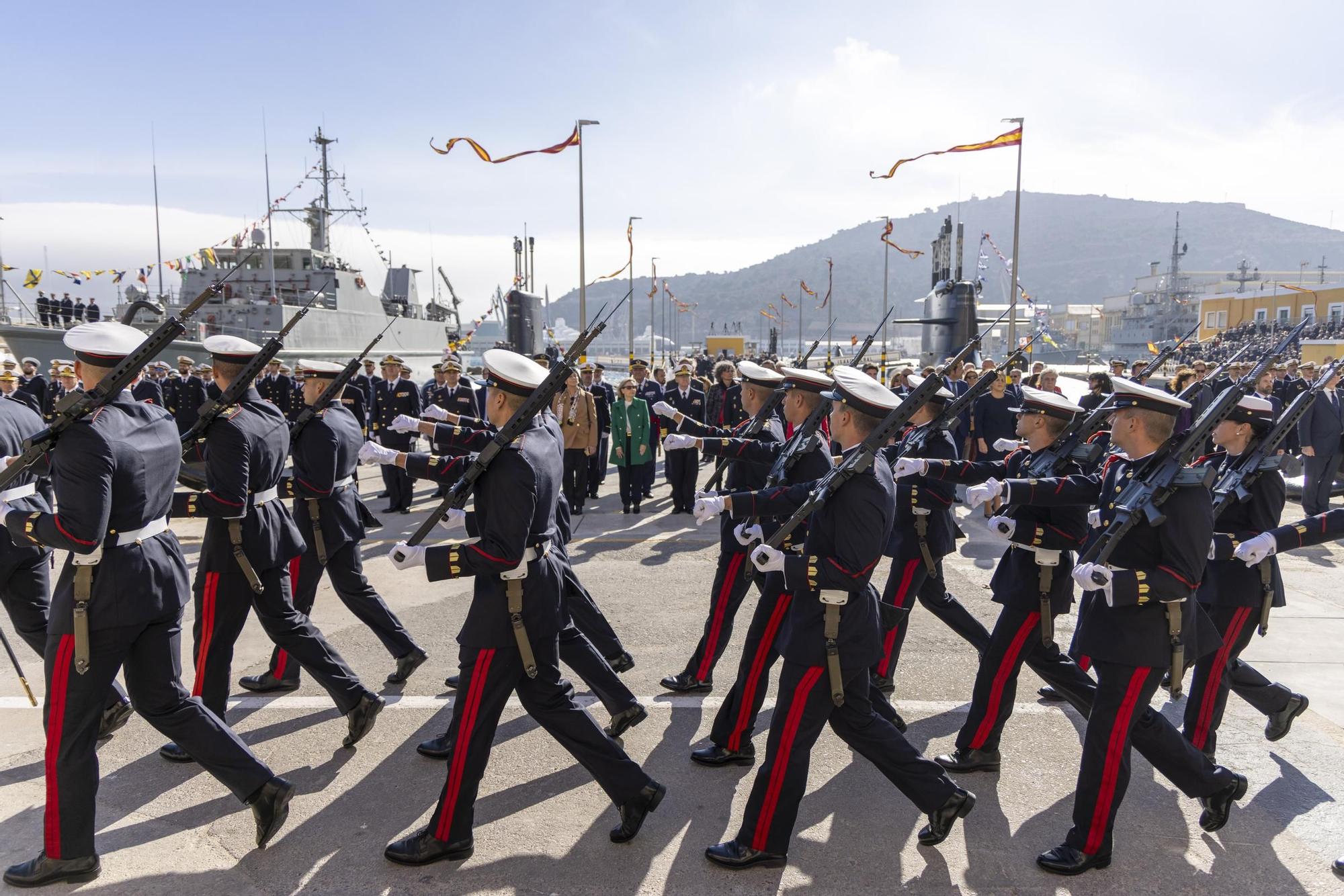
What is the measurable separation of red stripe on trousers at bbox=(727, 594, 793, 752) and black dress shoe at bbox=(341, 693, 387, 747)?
72.1 inches

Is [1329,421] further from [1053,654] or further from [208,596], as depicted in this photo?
[208,596]

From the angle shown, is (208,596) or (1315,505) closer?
(208,596)

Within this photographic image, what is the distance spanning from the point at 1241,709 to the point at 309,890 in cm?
492

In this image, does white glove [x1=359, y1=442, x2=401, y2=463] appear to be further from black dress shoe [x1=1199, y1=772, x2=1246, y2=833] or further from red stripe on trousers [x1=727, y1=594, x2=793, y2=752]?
black dress shoe [x1=1199, y1=772, x2=1246, y2=833]

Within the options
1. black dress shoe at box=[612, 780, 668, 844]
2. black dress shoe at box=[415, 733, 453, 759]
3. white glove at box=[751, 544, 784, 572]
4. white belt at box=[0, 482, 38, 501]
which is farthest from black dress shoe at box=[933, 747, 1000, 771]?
white belt at box=[0, 482, 38, 501]

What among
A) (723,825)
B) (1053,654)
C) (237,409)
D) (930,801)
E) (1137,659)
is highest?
(237,409)

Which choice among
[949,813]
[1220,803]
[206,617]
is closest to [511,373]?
[206,617]

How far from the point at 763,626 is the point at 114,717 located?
3368 millimetres

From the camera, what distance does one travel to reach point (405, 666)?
17.3 feet

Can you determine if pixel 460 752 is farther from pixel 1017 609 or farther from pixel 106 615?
pixel 1017 609

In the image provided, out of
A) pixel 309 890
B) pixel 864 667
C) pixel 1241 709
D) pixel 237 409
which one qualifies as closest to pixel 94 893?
pixel 309 890

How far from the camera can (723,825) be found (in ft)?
12.4

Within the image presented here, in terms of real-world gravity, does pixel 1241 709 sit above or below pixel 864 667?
below

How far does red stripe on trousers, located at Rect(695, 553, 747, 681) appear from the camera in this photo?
16.8 ft
